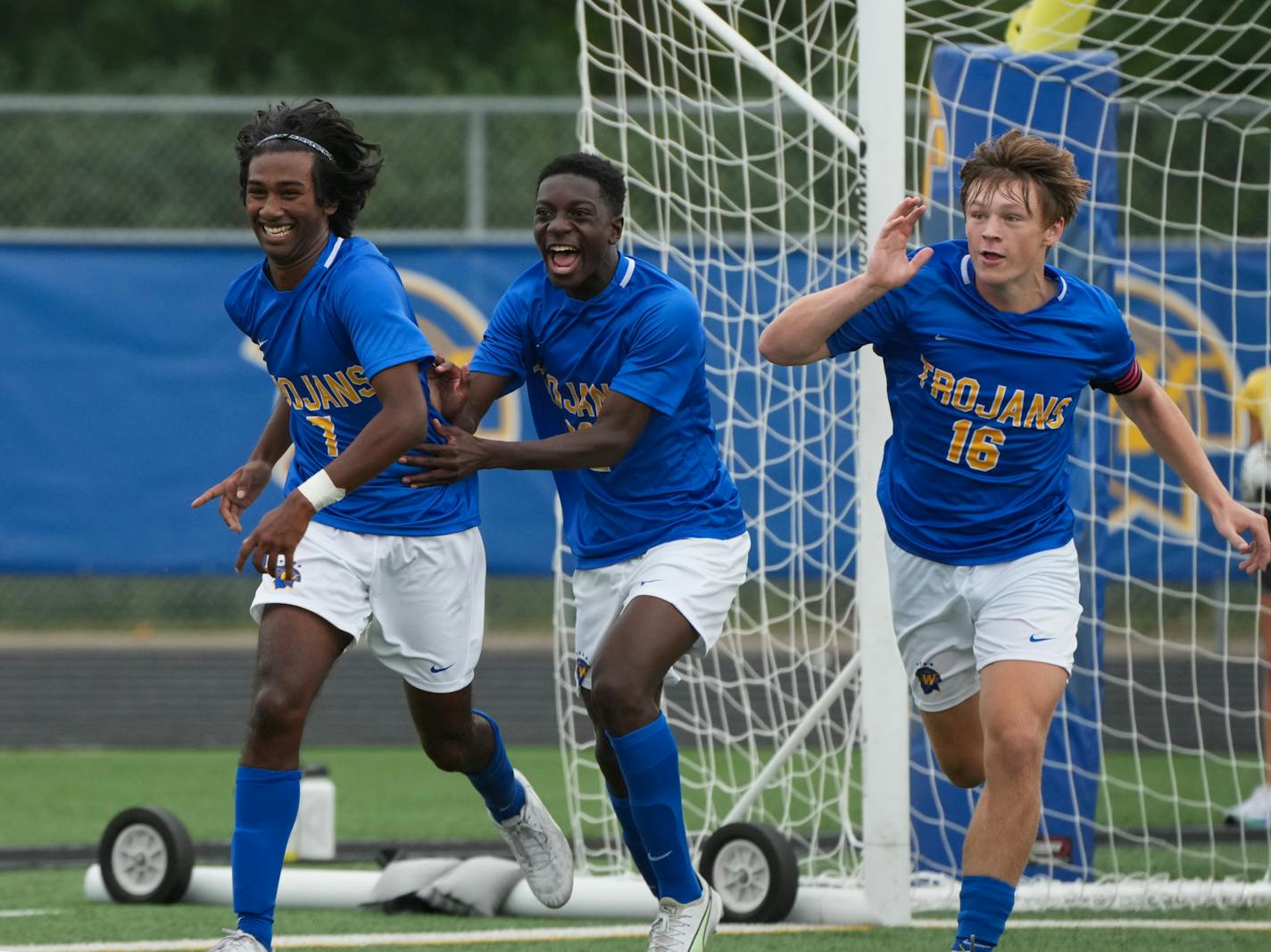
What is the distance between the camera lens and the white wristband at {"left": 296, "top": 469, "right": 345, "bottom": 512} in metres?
4.55

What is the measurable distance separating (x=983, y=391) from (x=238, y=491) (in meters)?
1.98

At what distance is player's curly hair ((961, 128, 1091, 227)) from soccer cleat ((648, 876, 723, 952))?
1926 mm

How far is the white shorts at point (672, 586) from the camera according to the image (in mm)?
5008

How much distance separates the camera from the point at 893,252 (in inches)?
182

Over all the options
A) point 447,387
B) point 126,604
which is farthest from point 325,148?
point 126,604

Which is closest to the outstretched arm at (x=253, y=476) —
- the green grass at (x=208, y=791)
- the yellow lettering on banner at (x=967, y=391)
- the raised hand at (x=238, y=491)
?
the raised hand at (x=238, y=491)

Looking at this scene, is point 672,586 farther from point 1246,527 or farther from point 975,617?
point 1246,527

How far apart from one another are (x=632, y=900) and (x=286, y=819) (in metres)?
1.61

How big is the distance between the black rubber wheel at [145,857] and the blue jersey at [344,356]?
156 centimetres

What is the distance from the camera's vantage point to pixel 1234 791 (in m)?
8.85

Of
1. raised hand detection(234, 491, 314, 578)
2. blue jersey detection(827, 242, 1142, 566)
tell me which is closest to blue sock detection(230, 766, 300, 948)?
raised hand detection(234, 491, 314, 578)

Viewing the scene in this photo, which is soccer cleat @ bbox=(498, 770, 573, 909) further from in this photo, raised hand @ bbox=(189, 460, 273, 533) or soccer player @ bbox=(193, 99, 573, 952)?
raised hand @ bbox=(189, 460, 273, 533)

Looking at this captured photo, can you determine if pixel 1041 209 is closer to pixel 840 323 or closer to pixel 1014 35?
pixel 840 323

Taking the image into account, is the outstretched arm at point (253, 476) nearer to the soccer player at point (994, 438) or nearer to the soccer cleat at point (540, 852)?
the soccer cleat at point (540, 852)
